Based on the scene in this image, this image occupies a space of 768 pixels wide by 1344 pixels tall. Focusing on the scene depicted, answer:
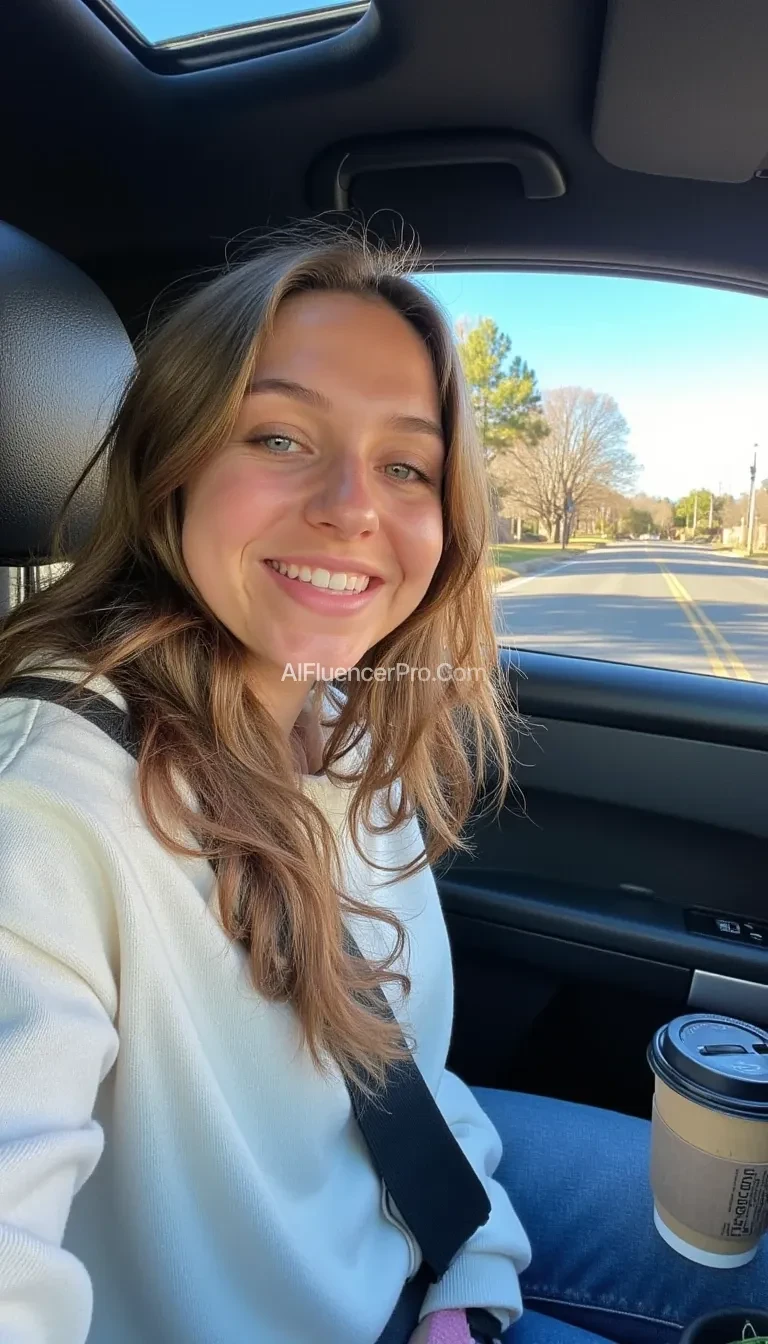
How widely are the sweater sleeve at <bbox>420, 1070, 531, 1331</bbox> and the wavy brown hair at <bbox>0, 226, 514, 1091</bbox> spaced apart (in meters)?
0.27

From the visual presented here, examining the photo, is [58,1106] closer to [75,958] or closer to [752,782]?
[75,958]

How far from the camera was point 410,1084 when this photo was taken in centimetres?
110

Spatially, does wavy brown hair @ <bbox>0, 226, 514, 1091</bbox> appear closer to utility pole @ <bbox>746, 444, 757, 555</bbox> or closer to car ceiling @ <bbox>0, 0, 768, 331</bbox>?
car ceiling @ <bbox>0, 0, 768, 331</bbox>

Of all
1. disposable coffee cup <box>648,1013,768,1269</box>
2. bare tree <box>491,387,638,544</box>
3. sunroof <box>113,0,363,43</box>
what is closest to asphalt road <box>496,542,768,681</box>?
bare tree <box>491,387,638,544</box>

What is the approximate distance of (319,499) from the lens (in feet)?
3.30

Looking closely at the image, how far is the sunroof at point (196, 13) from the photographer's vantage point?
1472 mm

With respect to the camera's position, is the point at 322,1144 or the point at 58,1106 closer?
the point at 58,1106

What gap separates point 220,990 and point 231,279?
848 mm

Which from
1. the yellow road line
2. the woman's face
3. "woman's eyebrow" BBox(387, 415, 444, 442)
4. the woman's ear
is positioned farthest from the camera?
the yellow road line

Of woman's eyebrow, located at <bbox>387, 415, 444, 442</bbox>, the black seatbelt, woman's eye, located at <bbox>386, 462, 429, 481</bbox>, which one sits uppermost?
woman's eyebrow, located at <bbox>387, 415, 444, 442</bbox>

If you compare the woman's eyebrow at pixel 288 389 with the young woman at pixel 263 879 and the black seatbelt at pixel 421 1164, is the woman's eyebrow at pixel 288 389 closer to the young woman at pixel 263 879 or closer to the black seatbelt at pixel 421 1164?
the young woman at pixel 263 879

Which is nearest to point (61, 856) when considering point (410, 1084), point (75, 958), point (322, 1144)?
point (75, 958)

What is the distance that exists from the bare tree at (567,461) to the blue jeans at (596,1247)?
47.8 inches

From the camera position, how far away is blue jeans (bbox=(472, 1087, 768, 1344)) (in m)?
1.17
